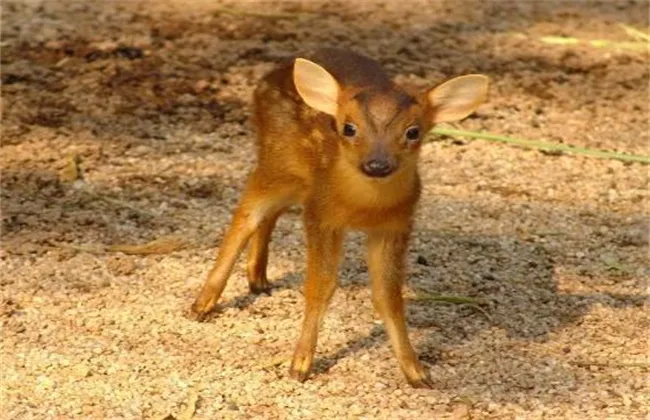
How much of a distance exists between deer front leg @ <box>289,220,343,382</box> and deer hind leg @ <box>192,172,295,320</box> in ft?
1.33

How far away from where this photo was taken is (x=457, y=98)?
19.1 feet

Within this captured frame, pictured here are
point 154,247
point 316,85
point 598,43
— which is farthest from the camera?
point 598,43

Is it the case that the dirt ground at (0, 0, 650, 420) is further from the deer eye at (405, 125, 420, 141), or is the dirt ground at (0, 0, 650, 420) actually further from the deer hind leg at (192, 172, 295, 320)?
the deer eye at (405, 125, 420, 141)

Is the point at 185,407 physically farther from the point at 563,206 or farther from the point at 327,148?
the point at 563,206

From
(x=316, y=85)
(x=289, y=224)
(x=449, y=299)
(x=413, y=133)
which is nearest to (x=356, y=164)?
(x=413, y=133)

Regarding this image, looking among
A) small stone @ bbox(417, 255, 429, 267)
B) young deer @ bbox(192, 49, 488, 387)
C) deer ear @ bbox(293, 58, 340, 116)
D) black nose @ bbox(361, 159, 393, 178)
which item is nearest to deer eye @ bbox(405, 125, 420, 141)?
young deer @ bbox(192, 49, 488, 387)

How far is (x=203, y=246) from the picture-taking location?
274 inches

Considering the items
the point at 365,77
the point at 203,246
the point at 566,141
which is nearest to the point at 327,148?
the point at 365,77

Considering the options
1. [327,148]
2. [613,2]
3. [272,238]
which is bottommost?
[613,2]

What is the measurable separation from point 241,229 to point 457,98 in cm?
104

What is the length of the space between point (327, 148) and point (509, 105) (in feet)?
10.4

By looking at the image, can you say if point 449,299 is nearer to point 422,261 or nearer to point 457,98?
point 422,261

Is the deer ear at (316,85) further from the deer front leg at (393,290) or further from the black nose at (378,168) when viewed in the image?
the deer front leg at (393,290)

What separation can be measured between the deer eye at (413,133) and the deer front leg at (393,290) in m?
0.39
